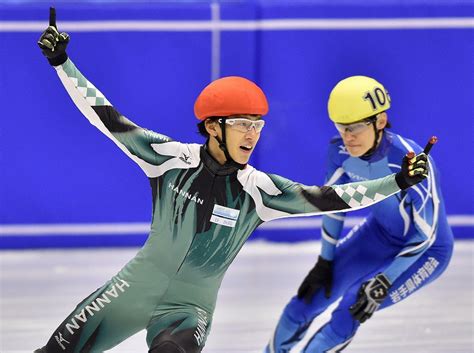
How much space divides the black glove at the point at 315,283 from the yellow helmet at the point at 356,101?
795mm

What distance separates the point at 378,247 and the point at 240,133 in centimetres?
150

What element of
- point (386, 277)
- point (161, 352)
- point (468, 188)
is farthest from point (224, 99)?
point (468, 188)

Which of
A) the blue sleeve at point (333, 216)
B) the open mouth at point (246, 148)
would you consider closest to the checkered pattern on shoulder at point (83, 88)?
the open mouth at point (246, 148)

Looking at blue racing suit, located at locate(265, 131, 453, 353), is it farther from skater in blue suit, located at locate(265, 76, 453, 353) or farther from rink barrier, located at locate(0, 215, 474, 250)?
rink barrier, located at locate(0, 215, 474, 250)

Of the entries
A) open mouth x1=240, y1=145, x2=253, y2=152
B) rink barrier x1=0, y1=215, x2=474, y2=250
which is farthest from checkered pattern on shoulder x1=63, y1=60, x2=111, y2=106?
rink barrier x1=0, y1=215, x2=474, y2=250

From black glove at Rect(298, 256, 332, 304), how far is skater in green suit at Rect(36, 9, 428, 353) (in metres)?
1.10

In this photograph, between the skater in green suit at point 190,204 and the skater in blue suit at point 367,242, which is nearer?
the skater in green suit at point 190,204

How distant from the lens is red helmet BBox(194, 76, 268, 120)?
3875mm

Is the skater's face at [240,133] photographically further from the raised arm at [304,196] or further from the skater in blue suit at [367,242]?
the skater in blue suit at [367,242]

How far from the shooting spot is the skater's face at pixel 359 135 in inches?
190

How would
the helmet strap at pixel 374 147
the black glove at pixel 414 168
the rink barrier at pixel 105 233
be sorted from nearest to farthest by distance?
the black glove at pixel 414 168 → the helmet strap at pixel 374 147 → the rink barrier at pixel 105 233

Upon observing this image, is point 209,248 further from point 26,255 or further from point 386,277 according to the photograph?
point 26,255

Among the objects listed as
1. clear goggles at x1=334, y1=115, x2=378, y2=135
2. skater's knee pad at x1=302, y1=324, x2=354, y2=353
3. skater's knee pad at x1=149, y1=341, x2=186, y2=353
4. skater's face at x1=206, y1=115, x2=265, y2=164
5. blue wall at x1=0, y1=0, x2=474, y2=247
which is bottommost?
skater's knee pad at x1=149, y1=341, x2=186, y2=353

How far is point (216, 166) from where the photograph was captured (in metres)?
3.94
